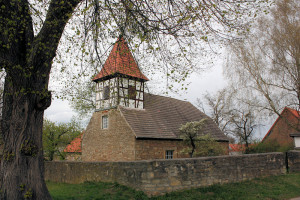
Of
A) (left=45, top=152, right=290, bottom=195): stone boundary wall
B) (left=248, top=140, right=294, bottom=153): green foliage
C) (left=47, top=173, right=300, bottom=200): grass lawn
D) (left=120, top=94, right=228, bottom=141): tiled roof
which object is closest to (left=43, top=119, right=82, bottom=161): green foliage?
(left=120, top=94, right=228, bottom=141): tiled roof

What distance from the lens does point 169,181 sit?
8.96 meters

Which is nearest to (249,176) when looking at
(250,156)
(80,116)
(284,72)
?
(250,156)

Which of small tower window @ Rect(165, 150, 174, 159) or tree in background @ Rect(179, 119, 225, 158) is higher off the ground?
tree in background @ Rect(179, 119, 225, 158)

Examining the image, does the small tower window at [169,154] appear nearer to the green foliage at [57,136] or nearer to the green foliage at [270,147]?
the green foliage at [270,147]

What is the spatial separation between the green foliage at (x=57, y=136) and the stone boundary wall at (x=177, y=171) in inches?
499

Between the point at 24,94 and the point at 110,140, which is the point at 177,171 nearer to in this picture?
the point at 24,94

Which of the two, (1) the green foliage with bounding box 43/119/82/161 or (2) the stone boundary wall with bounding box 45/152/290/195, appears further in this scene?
(1) the green foliage with bounding box 43/119/82/161

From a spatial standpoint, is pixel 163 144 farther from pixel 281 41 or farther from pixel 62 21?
pixel 62 21

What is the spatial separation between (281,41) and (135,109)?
1107 centimetres

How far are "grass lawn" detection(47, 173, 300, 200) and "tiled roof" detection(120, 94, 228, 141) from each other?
251 inches

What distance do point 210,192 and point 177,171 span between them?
1397 mm

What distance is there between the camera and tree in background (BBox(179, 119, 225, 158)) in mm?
17469

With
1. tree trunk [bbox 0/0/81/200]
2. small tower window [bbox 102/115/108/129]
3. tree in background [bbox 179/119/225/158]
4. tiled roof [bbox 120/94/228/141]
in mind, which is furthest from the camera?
small tower window [bbox 102/115/108/129]

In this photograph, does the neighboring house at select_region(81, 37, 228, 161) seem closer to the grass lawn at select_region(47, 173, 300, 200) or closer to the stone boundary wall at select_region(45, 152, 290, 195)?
the stone boundary wall at select_region(45, 152, 290, 195)
